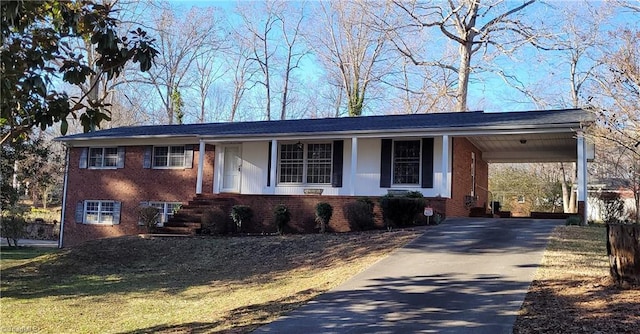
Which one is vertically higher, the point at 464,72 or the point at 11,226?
the point at 464,72

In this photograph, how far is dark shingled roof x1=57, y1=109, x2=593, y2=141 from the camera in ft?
56.2

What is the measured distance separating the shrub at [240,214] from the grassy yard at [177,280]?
1655 millimetres

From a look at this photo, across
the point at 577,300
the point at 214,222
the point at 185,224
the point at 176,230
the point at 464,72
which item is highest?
the point at 464,72

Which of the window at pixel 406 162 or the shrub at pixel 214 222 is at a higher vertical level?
the window at pixel 406 162

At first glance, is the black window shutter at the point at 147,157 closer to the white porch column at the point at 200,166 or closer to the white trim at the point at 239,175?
the white porch column at the point at 200,166

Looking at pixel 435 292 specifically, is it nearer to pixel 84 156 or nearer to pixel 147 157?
pixel 147 157

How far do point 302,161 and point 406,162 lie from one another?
3901 mm

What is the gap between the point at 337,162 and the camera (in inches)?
786

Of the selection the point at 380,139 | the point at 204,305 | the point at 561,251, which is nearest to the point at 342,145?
the point at 380,139

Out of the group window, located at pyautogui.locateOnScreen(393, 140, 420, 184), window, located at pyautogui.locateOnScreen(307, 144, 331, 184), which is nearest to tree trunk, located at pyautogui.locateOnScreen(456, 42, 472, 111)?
window, located at pyautogui.locateOnScreen(393, 140, 420, 184)

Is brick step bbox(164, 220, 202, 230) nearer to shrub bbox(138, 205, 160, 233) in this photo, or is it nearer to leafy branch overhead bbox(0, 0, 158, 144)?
shrub bbox(138, 205, 160, 233)

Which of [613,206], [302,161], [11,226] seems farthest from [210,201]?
[613,206]

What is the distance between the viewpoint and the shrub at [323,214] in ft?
56.8

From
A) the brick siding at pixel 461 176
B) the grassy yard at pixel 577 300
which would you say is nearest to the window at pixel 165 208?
the brick siding at pixel 461 176
